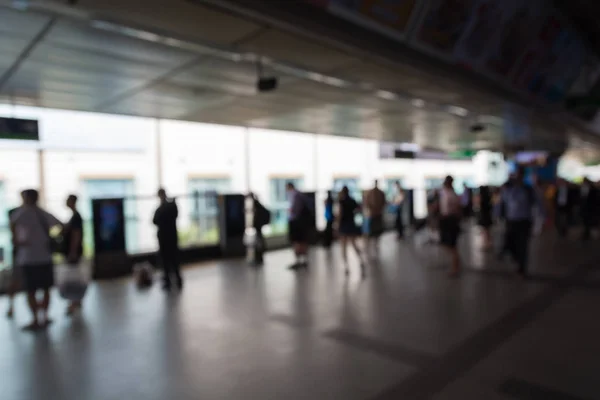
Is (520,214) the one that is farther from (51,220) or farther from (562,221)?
(51,220)

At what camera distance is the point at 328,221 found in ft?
36.3

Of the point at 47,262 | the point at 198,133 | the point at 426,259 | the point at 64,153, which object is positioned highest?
the point at 198,133

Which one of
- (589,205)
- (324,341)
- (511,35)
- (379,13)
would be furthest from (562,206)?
(324,341)

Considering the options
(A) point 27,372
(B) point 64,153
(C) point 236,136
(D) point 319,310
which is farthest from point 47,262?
(C) point 236,136

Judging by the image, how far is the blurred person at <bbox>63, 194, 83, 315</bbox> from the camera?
Result: 536cm

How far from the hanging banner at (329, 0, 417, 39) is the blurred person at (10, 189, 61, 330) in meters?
4.17

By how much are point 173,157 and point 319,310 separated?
1223 cm

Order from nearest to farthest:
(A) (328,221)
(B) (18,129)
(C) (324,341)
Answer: (C) (324,341)
(B) (18,129)
(A) (328,221)

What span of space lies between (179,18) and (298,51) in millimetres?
1714

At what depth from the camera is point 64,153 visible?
12.9 m

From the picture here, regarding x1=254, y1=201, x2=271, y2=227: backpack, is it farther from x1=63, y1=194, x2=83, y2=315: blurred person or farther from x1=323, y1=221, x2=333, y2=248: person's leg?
x1=63, y1=194, x2=83, y2=315: blurred person

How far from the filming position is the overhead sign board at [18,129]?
6.34 metres

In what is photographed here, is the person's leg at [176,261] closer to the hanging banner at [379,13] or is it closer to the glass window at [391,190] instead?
the hanging banner at [379,13]

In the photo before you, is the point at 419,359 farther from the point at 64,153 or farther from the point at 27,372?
the point at 64,153
